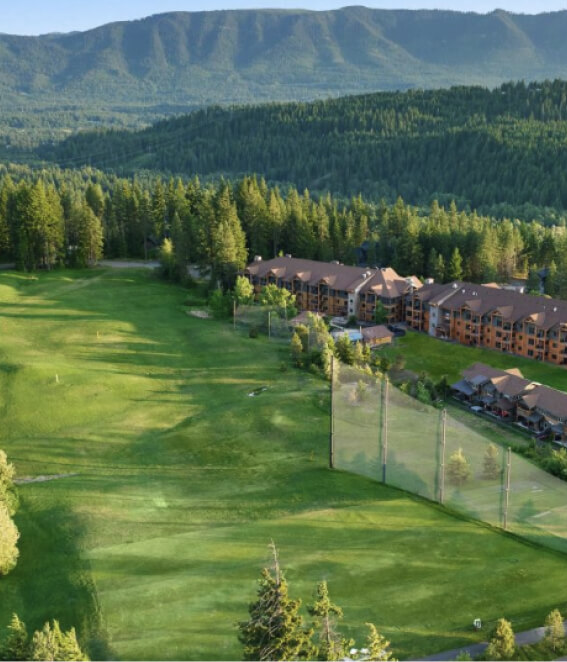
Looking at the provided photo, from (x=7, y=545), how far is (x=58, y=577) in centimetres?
286

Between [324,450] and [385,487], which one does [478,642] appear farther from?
[324,450]

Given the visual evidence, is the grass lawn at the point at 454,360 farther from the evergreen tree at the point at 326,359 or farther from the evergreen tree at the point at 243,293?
the evergreen tree at the point at 243,293

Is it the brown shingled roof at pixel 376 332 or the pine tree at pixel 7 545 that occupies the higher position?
the brown shingled roof at pixel 376 332

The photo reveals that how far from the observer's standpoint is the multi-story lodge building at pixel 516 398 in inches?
2324

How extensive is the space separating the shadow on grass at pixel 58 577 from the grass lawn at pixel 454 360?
42.2 metres

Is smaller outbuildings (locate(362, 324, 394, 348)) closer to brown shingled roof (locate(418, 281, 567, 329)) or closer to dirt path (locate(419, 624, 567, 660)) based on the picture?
brown shingled roof (locate(418, 281, 567, 329))

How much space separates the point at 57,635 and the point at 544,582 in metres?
21.0

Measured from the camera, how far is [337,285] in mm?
94062

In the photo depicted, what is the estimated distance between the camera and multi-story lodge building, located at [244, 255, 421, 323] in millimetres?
91562

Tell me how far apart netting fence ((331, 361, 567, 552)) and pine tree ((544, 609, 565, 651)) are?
298 inches

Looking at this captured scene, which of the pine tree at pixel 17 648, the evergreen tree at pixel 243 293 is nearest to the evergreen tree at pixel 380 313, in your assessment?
the evergreen tree at pixel 243 293

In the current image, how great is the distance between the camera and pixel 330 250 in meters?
108

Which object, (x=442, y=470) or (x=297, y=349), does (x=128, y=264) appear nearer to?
(x=297, y=349)

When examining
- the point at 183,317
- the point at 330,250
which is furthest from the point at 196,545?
the point at 330,250
